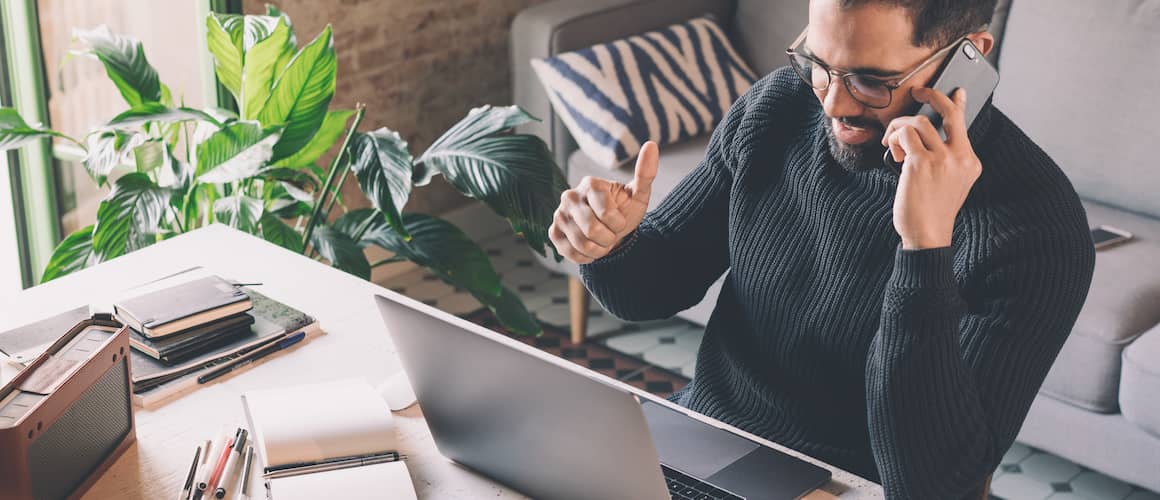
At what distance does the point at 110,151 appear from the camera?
7.64 feet

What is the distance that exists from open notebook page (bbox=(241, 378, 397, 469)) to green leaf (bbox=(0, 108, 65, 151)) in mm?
1178

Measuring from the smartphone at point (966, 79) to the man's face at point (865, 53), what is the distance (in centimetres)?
2

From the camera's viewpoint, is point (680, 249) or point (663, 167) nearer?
point (680, 249)

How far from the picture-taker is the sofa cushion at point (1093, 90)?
2.79 m

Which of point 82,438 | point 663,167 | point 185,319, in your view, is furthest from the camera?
point 663,167

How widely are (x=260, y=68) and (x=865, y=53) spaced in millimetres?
1476

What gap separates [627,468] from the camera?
116cm

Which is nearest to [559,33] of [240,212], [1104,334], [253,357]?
[240,212]

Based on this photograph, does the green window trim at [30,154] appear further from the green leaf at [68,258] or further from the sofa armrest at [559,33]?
the sofa armrest at [559,33]

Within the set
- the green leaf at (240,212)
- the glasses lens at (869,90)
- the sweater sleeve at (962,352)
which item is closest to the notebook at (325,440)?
the sweater sleeve at (962,352)

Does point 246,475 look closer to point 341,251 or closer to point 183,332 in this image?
point 183,332

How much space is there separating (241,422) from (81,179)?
1715mm

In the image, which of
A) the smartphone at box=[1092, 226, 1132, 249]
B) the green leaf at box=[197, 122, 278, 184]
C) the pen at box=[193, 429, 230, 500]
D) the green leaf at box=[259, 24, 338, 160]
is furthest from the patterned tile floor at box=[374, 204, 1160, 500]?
the pen at box=[193, 429, 230, 500]

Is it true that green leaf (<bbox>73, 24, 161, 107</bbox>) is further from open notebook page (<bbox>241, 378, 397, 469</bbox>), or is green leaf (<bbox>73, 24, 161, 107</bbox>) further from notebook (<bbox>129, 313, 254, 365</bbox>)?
open notebook page (<bbox>241, 378, 397, 469</bbox>)
